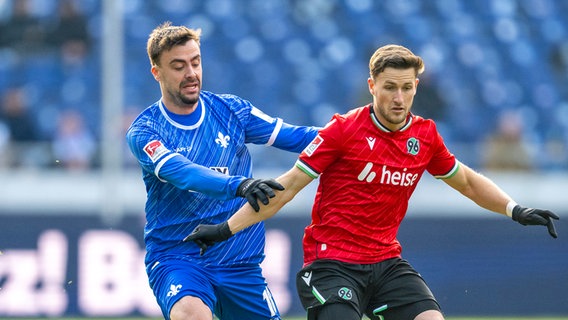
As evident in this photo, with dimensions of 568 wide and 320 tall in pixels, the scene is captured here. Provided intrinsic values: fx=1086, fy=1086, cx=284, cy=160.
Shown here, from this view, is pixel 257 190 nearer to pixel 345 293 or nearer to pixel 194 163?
pixel 194 163

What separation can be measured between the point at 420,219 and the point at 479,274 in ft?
3.05

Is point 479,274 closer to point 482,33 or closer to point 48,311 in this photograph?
point 48,311

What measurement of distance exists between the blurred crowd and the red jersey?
312 inches

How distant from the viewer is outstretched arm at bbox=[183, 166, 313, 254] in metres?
5.98

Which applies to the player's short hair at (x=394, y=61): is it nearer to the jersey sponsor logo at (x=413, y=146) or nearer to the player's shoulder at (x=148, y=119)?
the jersey sponsor logo at (x=413, y=146)

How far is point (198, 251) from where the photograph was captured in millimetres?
6453

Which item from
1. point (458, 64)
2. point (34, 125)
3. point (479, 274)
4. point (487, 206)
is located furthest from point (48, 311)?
point (458, 64)

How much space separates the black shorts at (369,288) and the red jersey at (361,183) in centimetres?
7

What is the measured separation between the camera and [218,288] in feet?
21.2

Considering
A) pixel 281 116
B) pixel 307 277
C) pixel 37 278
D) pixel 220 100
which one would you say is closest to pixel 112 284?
pixel 37 278

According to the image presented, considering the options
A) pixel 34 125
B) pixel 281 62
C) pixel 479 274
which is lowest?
pixel 479 274

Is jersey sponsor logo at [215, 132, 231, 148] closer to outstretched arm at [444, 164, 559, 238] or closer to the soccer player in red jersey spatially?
the soccer player in red jersey

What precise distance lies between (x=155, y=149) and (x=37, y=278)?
6.13m

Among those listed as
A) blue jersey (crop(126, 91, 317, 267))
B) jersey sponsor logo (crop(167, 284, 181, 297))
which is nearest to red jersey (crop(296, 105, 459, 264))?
blue jersey (crop(126, 91, 317, 267))
